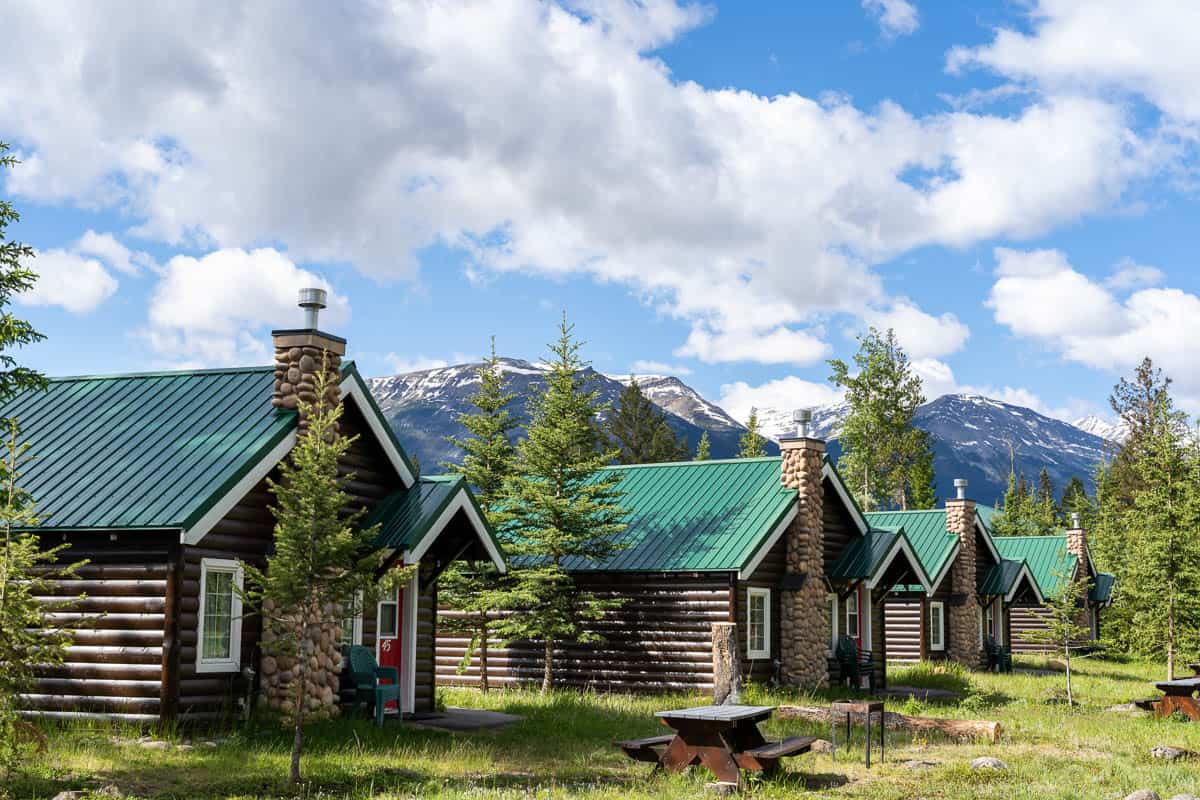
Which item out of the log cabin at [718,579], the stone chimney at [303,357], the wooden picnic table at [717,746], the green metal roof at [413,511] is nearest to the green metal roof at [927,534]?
the log cabin at [718,579]

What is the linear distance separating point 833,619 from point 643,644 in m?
6.74

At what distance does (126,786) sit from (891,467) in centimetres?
6072

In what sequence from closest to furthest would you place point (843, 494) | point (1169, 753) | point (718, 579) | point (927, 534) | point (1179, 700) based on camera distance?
point (1169, 753)
point (1179, 700)
point (718, 579)
point (843, 494)
point (927, 534)

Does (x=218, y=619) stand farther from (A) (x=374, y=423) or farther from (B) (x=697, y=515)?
(B) (x=697, y=515)

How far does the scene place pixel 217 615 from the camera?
1836 centimetres

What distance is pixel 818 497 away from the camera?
3095cm

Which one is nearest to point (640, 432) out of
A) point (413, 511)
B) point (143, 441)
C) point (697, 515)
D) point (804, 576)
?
point (697, 515)

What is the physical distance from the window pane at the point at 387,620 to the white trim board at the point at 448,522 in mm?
1497

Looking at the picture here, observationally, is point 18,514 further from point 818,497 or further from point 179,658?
point 818,497

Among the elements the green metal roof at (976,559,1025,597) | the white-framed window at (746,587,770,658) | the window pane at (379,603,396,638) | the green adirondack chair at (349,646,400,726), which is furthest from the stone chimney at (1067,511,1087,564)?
the green adirondack chair at (349,646,400,726)

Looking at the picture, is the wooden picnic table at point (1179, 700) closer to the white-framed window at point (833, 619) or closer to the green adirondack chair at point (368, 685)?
the white-framed window at point (833, 619)

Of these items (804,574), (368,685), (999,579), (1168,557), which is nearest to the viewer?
(368,685)

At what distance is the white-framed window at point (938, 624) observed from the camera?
42.8m

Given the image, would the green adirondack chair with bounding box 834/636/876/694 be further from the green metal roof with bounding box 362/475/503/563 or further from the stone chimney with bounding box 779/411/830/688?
the green metal roof with bounding box 362/475/503/563
